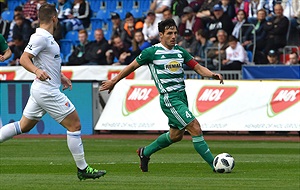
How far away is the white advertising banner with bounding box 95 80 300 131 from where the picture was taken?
73.2 feet

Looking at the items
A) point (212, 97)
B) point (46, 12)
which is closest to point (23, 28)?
point (212, 97)

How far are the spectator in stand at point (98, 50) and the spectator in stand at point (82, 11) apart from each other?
8.68 ft

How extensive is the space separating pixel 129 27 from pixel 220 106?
722cm

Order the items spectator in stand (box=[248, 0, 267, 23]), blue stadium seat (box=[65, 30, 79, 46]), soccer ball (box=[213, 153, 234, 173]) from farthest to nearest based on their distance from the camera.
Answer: blue stadium seat (box=[65, 30, 79, 46])
spectator in stand (box=[248, 0, 267, 23])
soccer ball (box=[213, 153, 234, 173])

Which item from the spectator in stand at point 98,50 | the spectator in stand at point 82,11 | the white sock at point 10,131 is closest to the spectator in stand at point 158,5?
the spectator in stand at point 98,50

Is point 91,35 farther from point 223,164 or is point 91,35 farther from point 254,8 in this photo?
point 223,164

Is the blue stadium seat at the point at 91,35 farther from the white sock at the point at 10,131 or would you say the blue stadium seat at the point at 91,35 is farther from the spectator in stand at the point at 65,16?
the white sock at the point at 10,131

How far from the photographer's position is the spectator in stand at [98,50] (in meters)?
28.9

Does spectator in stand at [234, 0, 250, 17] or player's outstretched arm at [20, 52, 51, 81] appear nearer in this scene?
player's outstretched arm at [20, 52, 51, 81]

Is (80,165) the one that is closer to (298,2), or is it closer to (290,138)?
(290,138)

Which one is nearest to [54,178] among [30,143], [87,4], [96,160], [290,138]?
[96,160]

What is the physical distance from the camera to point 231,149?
62.3ft

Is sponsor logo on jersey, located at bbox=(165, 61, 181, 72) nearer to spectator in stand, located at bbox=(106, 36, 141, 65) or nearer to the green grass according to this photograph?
the green grass

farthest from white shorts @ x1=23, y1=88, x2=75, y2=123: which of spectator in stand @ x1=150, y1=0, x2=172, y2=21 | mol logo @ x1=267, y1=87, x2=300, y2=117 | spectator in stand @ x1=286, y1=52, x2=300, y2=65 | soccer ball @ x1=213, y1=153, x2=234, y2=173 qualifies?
spectator in stand @ x1=150, y1=0, x2=172, y2=21
